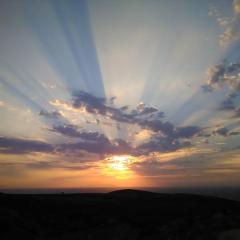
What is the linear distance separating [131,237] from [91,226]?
212 inches

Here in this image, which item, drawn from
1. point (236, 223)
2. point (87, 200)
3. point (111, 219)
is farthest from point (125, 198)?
point (236, 223)

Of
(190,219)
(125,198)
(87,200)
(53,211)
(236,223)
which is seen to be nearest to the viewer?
(236,223)

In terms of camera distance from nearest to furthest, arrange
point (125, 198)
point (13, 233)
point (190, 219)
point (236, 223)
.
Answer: point (13, 233) < point (236, 223) < point (190, 219) < point (125, 198)

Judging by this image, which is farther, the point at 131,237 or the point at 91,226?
the point at 91,226

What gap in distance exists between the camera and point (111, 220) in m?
46.2

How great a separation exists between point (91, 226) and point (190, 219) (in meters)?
11.9

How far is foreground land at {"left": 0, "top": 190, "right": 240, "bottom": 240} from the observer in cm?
3912

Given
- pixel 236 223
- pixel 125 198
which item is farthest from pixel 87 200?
pixel 236 223

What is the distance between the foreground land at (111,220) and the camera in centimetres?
3912

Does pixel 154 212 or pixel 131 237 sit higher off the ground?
pixel 154 212

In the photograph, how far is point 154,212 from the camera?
171 feet

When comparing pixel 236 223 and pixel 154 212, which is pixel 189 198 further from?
pixel 236 223

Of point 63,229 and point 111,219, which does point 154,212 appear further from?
point 63,229

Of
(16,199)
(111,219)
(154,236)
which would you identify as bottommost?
(154,236)
